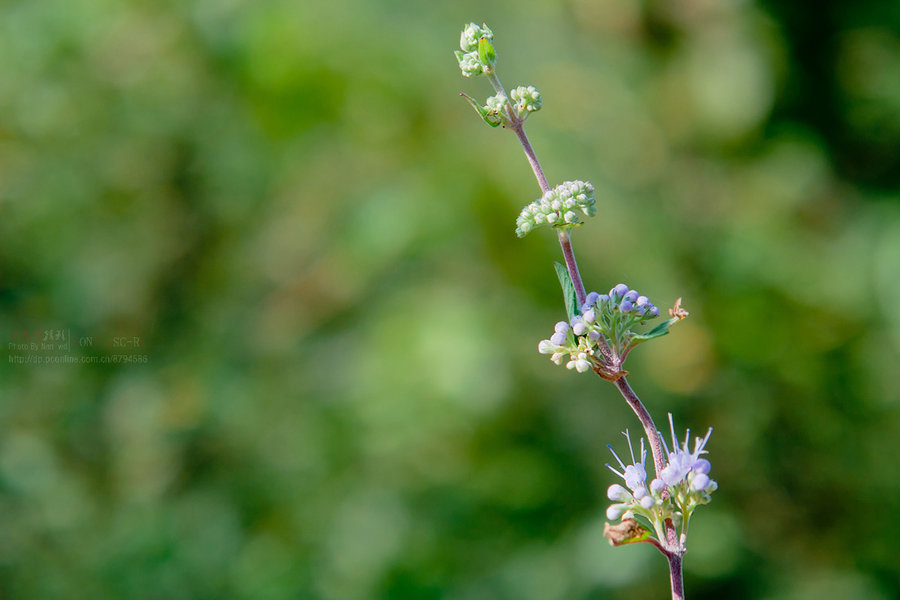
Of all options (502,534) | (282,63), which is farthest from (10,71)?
(502,534)

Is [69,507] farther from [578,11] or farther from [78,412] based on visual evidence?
[578,11]

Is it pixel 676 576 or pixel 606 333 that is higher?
pixel 606 333

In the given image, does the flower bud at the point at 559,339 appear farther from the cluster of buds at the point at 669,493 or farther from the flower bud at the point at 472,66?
the flower bud at the point at 472,66

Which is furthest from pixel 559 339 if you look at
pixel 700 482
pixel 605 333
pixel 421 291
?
pixel 421 291

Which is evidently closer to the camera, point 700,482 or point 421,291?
point 700,482

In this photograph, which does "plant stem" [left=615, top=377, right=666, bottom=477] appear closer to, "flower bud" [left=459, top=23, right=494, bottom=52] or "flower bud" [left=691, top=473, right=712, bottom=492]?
"flower bud" [left=691, top=473, right=712, bottom=492]

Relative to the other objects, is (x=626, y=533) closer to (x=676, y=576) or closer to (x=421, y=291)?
(x=676, y=576)
